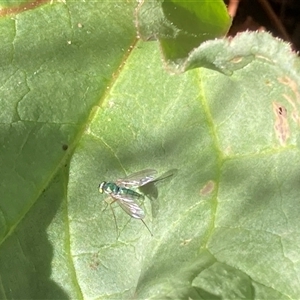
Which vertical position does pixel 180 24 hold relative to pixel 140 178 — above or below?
above

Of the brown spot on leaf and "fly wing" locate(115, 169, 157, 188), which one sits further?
"fly wing" locate(115, 169, 157, 188)

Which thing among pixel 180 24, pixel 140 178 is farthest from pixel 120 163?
pixel 180 24

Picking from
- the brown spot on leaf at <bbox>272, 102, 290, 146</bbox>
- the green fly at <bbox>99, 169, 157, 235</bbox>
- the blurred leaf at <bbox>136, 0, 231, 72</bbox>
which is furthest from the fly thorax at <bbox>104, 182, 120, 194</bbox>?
the brown spot on leaf at <bbox>272, 102, 290, 146</bbox>

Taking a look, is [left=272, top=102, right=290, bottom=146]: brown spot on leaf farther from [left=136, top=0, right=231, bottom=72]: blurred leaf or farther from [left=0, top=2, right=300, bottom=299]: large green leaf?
[left=136, top=0, right=231, bottom=72]: blurred leaf

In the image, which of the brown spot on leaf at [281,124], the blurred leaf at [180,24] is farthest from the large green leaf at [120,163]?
the blurred leaf at [180,24]

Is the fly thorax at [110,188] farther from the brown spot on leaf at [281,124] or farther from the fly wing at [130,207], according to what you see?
the brown spot on leaf at [281,124]

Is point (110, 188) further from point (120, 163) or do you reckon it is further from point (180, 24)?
point (180, 24)

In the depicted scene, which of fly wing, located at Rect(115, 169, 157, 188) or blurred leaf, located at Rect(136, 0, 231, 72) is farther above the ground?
blurred leaf, located at Rect(136, 0, 231, 72)
